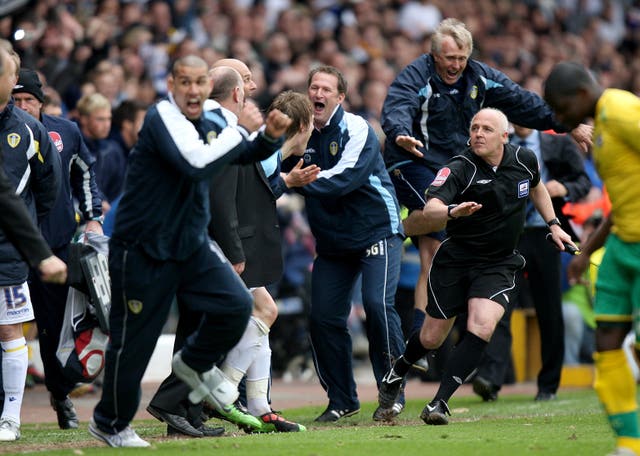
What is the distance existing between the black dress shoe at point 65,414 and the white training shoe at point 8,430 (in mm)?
924

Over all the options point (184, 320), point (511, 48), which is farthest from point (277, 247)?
point (511, 48)

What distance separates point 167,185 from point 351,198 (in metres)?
3.06

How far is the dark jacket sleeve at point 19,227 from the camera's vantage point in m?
7.12

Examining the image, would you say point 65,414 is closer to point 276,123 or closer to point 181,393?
point 181,393

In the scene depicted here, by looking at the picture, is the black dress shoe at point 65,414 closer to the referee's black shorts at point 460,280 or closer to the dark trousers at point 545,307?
the referee's black shorts at point 460,280

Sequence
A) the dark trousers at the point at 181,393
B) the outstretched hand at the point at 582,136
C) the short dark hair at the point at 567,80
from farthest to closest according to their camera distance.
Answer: the outstretched hand at the point at 582,136 < the dark trousers at the point at 181,393 < the short dark hair at the point at 567,80

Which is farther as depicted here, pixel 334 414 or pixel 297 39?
pixel 297 39

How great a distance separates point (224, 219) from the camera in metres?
8.32

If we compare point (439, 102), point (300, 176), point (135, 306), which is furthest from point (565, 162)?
point (135, 306)

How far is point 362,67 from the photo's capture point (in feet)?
65.5

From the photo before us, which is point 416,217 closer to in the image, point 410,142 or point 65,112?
point 410,142

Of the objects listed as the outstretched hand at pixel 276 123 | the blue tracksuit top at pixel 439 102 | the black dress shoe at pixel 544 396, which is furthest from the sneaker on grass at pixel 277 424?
the black dress shoe at pixel 544 396

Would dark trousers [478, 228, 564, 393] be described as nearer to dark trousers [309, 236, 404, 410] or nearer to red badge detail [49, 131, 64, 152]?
dark trousers [309, 236, 404, 410]

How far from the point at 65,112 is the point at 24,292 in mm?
5841
